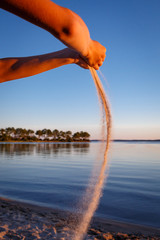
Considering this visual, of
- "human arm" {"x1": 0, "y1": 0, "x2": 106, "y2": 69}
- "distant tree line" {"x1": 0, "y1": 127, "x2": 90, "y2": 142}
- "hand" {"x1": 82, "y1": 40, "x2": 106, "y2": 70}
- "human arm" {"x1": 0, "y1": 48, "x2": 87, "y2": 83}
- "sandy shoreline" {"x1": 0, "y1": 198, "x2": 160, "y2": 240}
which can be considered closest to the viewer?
"human arm" {"x1": 0, "y1": 0, "x2": 106, "y2": 69}

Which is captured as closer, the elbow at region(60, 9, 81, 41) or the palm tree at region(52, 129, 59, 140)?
the elbow at region(60, 9, 81, 41)

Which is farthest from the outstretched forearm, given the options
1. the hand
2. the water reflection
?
the water reflection

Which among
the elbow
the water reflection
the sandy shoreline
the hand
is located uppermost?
the hand

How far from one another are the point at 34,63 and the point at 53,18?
0.65 metres

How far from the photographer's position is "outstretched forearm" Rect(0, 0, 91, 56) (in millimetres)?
654

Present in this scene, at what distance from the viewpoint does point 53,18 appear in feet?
2.28

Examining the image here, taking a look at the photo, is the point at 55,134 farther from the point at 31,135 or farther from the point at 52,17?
the point at 52,17

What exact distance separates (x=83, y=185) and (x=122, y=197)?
1671mm

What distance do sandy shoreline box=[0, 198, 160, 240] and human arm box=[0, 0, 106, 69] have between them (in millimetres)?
2648

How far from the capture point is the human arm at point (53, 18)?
0.65 m

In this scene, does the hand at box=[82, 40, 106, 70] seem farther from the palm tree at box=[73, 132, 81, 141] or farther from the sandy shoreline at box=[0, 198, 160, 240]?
the palm tree at box=[73, 132, 81, 141]

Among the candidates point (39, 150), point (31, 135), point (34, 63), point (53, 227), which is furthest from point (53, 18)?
point (31, 135)

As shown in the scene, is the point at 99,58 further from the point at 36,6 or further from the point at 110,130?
the point at 110,130

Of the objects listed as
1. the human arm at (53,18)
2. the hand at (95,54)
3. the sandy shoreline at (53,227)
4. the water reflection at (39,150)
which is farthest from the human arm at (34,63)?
the water reflection at (39,150)
